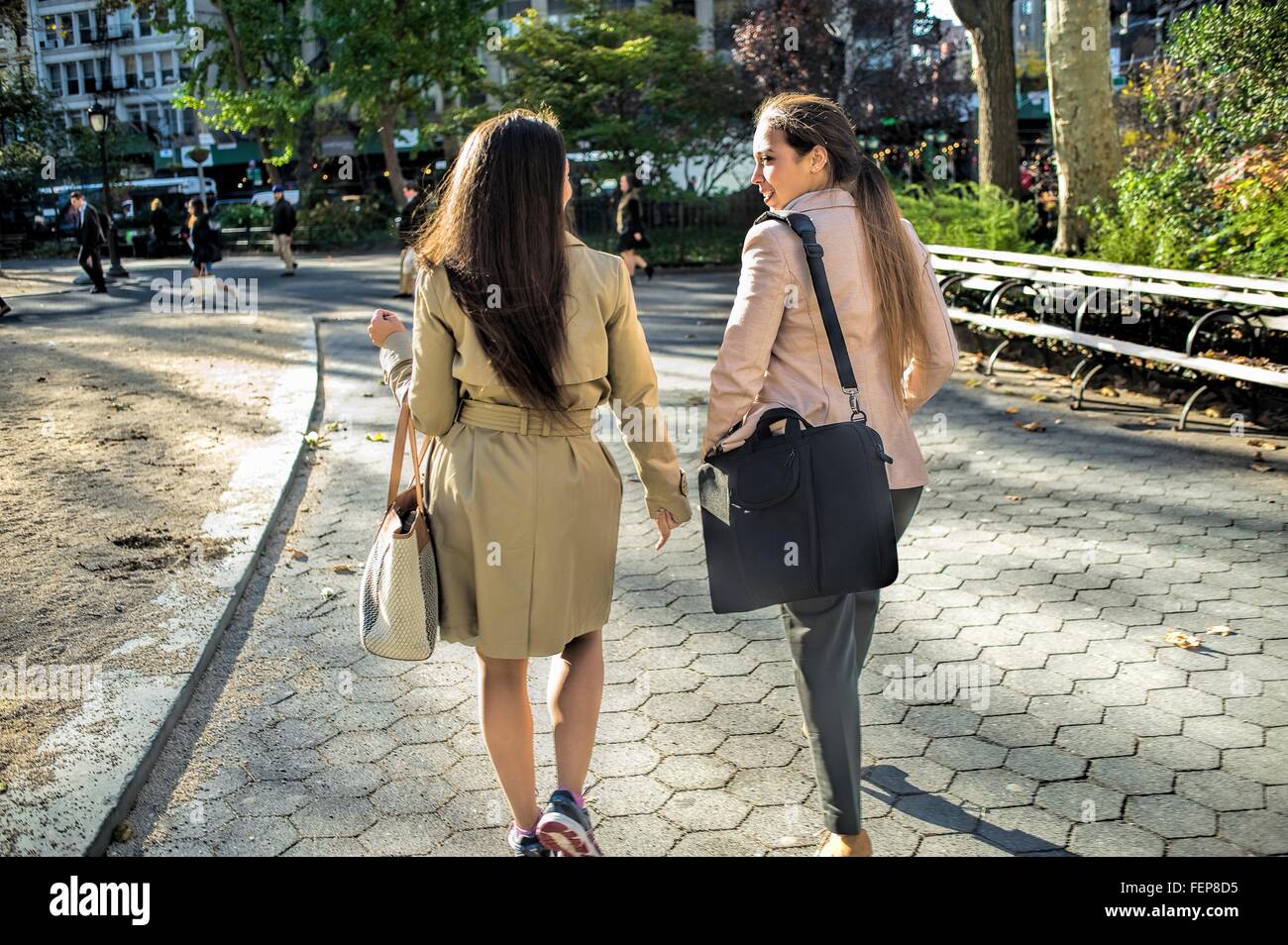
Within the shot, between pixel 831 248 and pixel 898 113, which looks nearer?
pixel 831 248

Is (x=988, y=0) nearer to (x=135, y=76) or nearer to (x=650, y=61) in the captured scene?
(x=650, y=61)

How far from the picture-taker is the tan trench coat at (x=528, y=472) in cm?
293


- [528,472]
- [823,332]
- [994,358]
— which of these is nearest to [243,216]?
[994,358]

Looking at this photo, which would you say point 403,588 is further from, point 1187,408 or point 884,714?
point 1187,408

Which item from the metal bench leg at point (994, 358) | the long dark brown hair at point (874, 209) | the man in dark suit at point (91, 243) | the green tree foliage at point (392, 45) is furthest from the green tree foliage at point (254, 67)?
the long dark brown hair at point (874, 209)

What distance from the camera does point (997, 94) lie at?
1388 centimetres

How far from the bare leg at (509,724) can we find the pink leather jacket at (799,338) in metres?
0.81

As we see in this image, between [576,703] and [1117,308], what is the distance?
8117mm

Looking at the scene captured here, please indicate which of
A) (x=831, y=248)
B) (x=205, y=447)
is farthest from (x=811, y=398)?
(x=205, y=447)

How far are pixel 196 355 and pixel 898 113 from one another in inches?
665

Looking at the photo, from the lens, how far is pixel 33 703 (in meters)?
4.27

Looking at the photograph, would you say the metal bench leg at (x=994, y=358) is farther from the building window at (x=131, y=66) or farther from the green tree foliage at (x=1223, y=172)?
the building window at (x=131, y=66)

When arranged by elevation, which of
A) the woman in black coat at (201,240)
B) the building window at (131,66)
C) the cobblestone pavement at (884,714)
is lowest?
the cobblestone pavement at (884,714)

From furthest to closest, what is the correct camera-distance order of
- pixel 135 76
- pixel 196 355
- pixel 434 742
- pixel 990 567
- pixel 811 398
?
pixel 135 76, pixel 196 355, pixel 990 567, pixel 434 742, pixel 811 398
